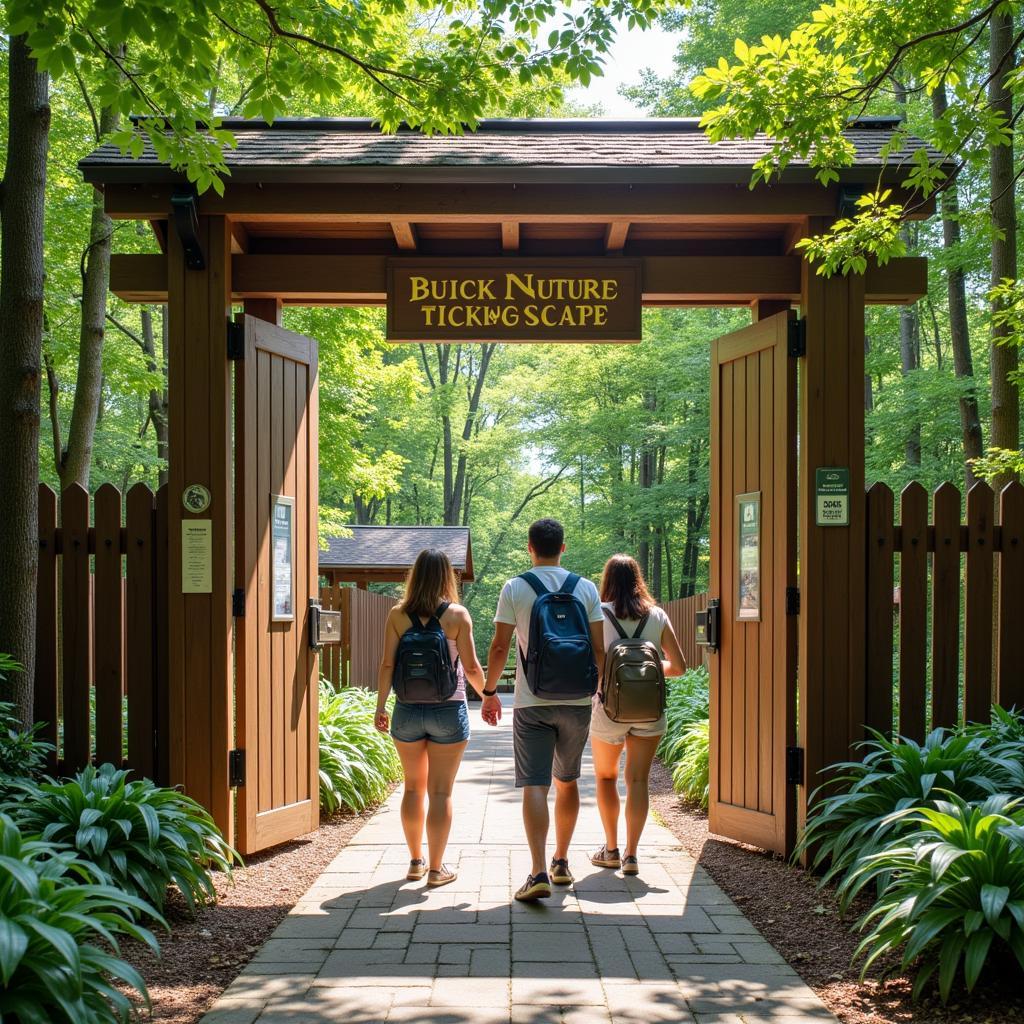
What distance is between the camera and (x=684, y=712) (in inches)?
421

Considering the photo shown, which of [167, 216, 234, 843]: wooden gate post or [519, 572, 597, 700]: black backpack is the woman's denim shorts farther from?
[167, 216, 234, 843]: wooden gate post

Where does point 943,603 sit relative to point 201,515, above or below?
below

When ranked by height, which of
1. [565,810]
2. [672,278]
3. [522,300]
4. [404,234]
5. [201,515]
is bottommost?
[565,810]

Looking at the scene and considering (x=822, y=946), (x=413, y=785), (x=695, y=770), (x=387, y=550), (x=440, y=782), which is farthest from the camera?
(x=387, y=550)

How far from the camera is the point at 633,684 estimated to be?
18.9 feet

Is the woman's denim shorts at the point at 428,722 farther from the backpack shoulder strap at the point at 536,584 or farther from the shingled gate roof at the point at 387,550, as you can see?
the shingled gate roof at the point at 387,550

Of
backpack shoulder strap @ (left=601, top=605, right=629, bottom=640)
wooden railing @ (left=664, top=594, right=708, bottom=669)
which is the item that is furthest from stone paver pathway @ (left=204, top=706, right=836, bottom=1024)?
wooden railing @ (left=664, top=594, right=708, bottom=669)

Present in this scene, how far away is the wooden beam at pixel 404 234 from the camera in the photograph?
21.8 ft

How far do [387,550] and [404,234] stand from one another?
1816 centimetres

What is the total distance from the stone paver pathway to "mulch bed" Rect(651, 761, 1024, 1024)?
4.0 inches

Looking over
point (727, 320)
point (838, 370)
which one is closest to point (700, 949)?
point (838, 370)

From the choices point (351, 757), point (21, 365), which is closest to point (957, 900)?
point (351, 757)

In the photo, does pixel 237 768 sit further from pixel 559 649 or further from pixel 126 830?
pixel 559 649

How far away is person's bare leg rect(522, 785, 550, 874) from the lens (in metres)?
5.41
